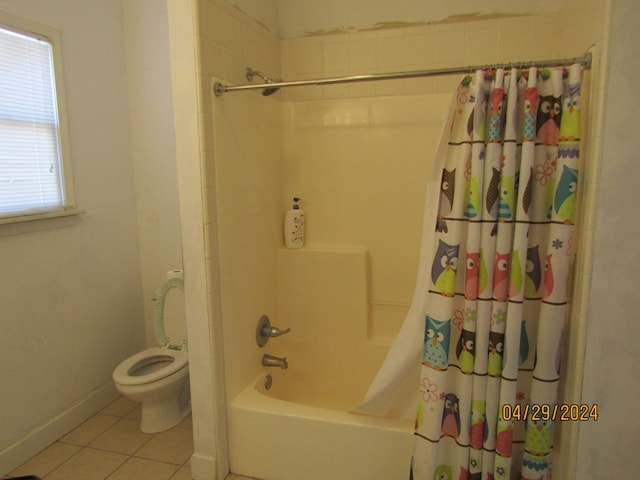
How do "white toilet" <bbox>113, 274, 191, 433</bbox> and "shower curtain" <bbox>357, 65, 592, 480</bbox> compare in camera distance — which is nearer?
"shower curtain" <bbox>357, 65, 592, 480</bbox>

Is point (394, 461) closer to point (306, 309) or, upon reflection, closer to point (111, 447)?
point (306, 309)

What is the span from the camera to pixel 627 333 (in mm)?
1202

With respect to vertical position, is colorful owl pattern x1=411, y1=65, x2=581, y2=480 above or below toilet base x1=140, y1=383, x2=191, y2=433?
above

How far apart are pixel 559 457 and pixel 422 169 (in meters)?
1.29

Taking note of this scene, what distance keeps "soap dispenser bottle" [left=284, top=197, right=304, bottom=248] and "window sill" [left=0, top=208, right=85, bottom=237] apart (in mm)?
1080

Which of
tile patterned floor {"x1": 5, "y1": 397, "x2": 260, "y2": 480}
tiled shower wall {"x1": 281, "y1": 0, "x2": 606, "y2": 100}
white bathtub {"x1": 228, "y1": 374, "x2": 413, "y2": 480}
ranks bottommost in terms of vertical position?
tile patterned floor {"x1": 5, "y1": 397, "x2": 260, "y2": 480}

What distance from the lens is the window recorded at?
1836 mm

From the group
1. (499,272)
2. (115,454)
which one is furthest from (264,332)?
(499,272)

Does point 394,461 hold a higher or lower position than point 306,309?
lower

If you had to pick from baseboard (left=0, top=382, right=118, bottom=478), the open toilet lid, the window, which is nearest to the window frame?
the window

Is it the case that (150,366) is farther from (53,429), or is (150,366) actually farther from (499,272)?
(499,272)

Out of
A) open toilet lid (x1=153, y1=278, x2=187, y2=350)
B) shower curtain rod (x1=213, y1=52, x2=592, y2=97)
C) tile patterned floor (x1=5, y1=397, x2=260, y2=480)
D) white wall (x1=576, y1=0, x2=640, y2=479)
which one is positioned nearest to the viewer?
white wall (x1=576, y1=0, x2=640, y2=479)

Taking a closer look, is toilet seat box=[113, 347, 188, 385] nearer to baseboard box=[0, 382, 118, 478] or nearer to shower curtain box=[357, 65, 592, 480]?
baseboard box=[0, 382, 118, 478]

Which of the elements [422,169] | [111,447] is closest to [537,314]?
[422,169]
